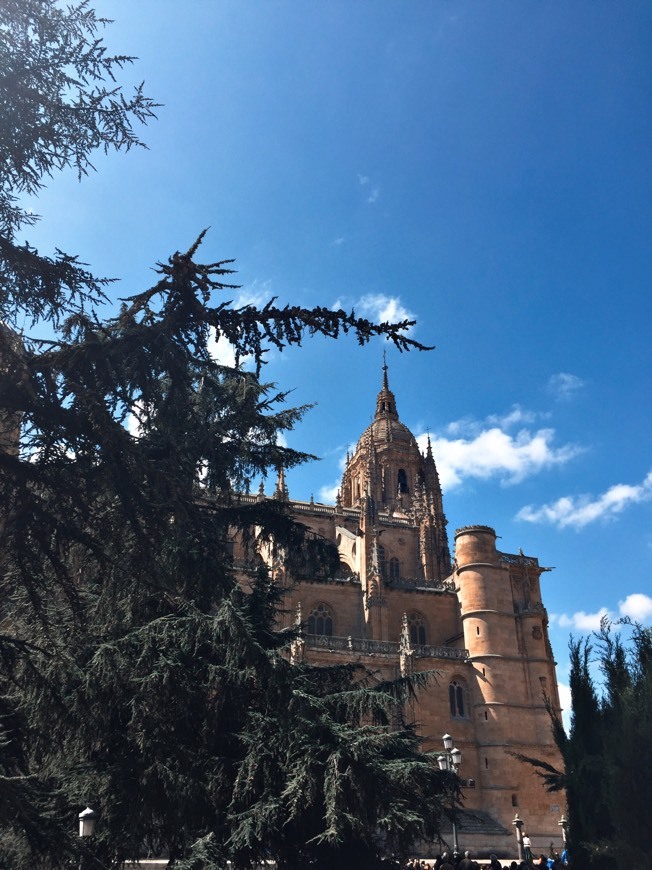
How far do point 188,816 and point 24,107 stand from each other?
9.91m

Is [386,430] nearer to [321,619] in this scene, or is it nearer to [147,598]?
[321,619]

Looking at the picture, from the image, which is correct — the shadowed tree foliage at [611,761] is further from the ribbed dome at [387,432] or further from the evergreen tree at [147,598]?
the ribbed dome at [387,432]

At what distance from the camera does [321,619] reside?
119 feet

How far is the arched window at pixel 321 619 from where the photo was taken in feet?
117

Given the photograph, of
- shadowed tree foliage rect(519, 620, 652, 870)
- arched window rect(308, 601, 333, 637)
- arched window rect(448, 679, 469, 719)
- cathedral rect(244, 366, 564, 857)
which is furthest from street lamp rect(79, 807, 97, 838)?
arched window rect(448, 679, 469, 719)

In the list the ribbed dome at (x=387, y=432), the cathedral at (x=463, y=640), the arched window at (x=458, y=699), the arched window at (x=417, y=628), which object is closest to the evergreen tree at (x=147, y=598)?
the cathedral at (x=463, y=640)

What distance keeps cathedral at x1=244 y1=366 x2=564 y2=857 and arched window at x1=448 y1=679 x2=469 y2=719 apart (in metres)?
0.05

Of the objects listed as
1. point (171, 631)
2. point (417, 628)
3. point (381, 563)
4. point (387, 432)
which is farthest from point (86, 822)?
point (387, 432)

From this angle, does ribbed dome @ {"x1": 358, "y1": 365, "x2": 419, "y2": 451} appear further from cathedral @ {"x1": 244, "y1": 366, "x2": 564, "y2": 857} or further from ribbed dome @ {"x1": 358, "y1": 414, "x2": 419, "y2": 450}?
cathedral @ {"x1": 244, "y1": 366, "x2": 564, "y2": 857}

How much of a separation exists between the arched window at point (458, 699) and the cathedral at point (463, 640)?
0.05 metres

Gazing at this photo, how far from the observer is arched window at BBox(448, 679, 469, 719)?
3397 cm

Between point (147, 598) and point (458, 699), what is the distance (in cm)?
2704

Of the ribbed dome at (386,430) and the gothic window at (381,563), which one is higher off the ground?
the ribbed dome at (386,430)

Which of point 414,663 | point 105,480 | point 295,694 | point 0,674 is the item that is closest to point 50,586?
point 0,674
